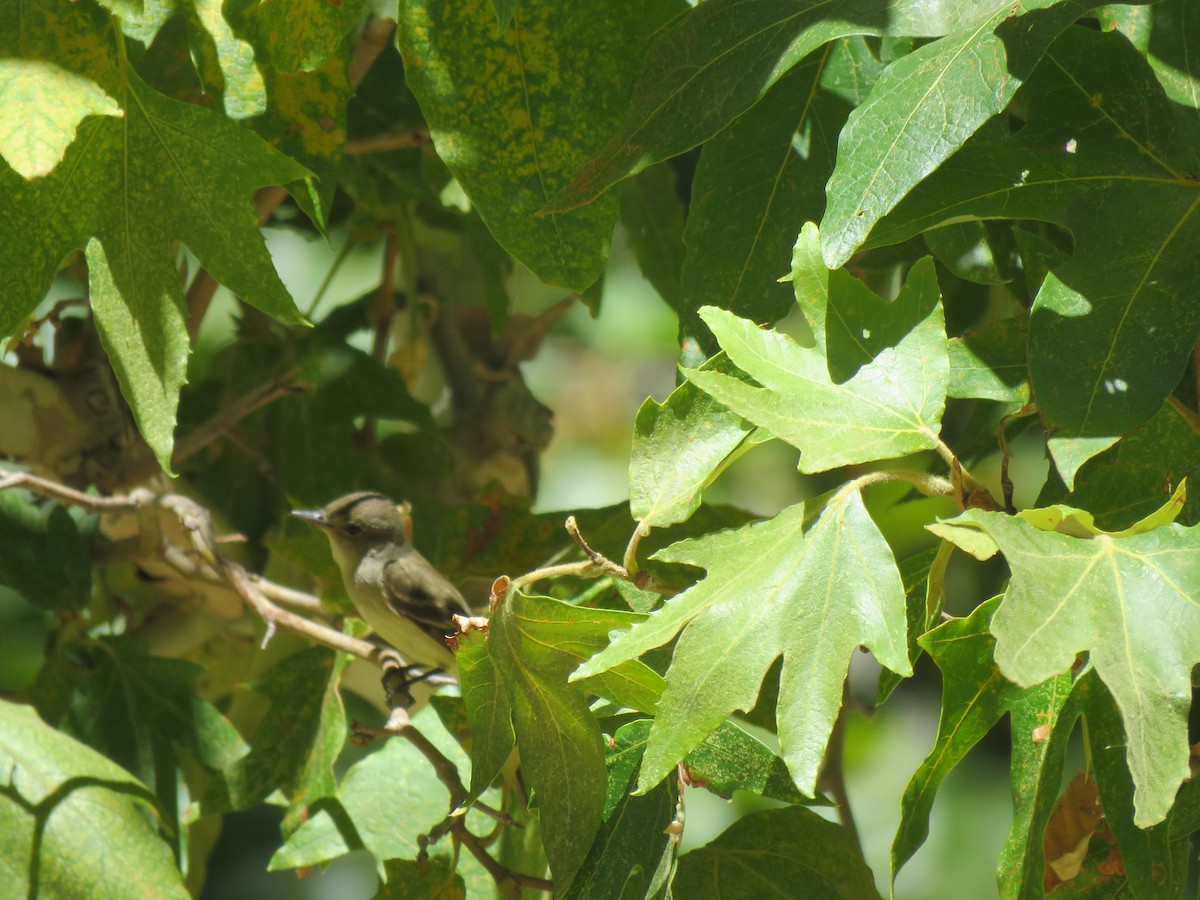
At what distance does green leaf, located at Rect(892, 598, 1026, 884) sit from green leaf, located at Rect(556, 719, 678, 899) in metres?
0.24

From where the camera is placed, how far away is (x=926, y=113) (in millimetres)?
1088

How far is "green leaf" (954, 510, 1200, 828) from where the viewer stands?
2.95 feet

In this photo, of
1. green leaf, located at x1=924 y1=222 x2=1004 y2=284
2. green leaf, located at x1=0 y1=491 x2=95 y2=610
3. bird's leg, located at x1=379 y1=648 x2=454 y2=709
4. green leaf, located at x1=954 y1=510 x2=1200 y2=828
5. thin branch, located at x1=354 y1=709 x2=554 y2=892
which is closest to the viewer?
green leaf, located at x1=954 y1=510 x2=1200 y2=828

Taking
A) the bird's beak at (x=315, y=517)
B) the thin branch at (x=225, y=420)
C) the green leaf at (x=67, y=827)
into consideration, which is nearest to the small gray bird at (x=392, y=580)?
Result: the bird's beak at (x=315, y=517)

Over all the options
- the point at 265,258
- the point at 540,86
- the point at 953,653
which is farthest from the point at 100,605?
the point at 953,653

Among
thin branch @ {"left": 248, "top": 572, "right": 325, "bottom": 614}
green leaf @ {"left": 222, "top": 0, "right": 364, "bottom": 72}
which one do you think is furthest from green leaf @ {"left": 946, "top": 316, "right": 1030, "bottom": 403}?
thin branch @ {"left": 248, "top": 572, "right": 325, "bottom": 614}

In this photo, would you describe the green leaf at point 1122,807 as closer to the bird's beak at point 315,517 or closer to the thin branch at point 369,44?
the thin branch at point 369,44

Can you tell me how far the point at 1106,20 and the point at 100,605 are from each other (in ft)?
6.13

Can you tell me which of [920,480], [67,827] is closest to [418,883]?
[67,827]

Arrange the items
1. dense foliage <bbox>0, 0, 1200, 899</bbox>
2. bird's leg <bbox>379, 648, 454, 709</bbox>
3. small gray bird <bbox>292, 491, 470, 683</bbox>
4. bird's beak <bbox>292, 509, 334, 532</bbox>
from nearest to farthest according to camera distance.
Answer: dense foliage <bbox>0, 0, 1200, 899</bbox>, bird's leg <bbox>379, 648, 454, 709</bbox>, bird's beak <bbox>292, 509, 334, 532</bbox>, small gray bird <bbox>292, 491, 470, 683</bbox>

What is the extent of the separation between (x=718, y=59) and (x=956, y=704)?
0.67 meters

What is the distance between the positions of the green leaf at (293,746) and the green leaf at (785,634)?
2.67 feet

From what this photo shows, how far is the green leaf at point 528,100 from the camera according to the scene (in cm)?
133

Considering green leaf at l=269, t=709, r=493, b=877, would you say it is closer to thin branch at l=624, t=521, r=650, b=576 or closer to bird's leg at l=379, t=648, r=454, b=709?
bird's leg at l=379, t=648, r=454, b=709
